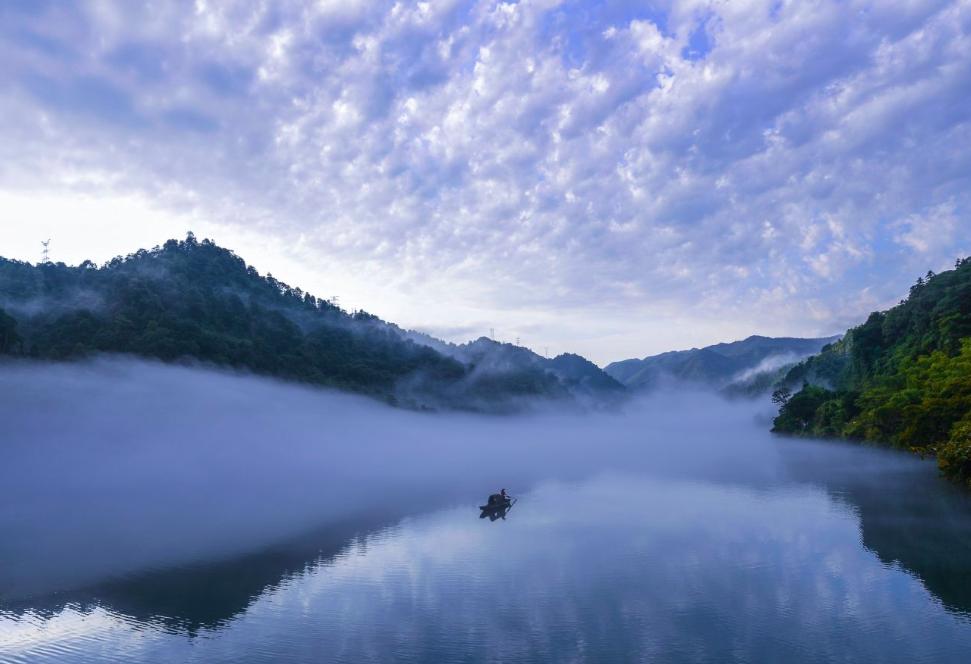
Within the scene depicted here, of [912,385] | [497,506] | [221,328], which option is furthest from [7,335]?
[912,385]

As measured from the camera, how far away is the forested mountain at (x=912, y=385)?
27.2m

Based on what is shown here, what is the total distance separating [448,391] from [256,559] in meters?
82.9

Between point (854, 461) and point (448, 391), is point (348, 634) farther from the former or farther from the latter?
point (448, 391)

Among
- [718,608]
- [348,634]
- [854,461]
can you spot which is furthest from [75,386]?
[854,461]

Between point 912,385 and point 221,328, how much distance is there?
63.7m

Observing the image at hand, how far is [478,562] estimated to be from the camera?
60.3 ft

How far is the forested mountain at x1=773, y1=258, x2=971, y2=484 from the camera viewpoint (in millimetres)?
27219

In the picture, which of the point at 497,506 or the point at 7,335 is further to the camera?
the point at 7,335

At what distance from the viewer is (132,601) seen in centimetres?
1511

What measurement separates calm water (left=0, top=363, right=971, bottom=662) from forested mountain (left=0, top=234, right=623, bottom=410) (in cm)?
1017

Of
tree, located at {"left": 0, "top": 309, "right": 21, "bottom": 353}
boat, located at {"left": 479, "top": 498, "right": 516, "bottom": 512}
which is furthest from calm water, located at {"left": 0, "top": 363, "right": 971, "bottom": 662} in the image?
tree, located at {"left": 0, "top": 309, "right": 21, "bottom": 353}

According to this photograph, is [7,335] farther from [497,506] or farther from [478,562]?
[478,562]

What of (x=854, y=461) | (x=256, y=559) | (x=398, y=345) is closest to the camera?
(x=256, y=559)

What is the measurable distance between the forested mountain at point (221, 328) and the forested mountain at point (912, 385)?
1938 inches
